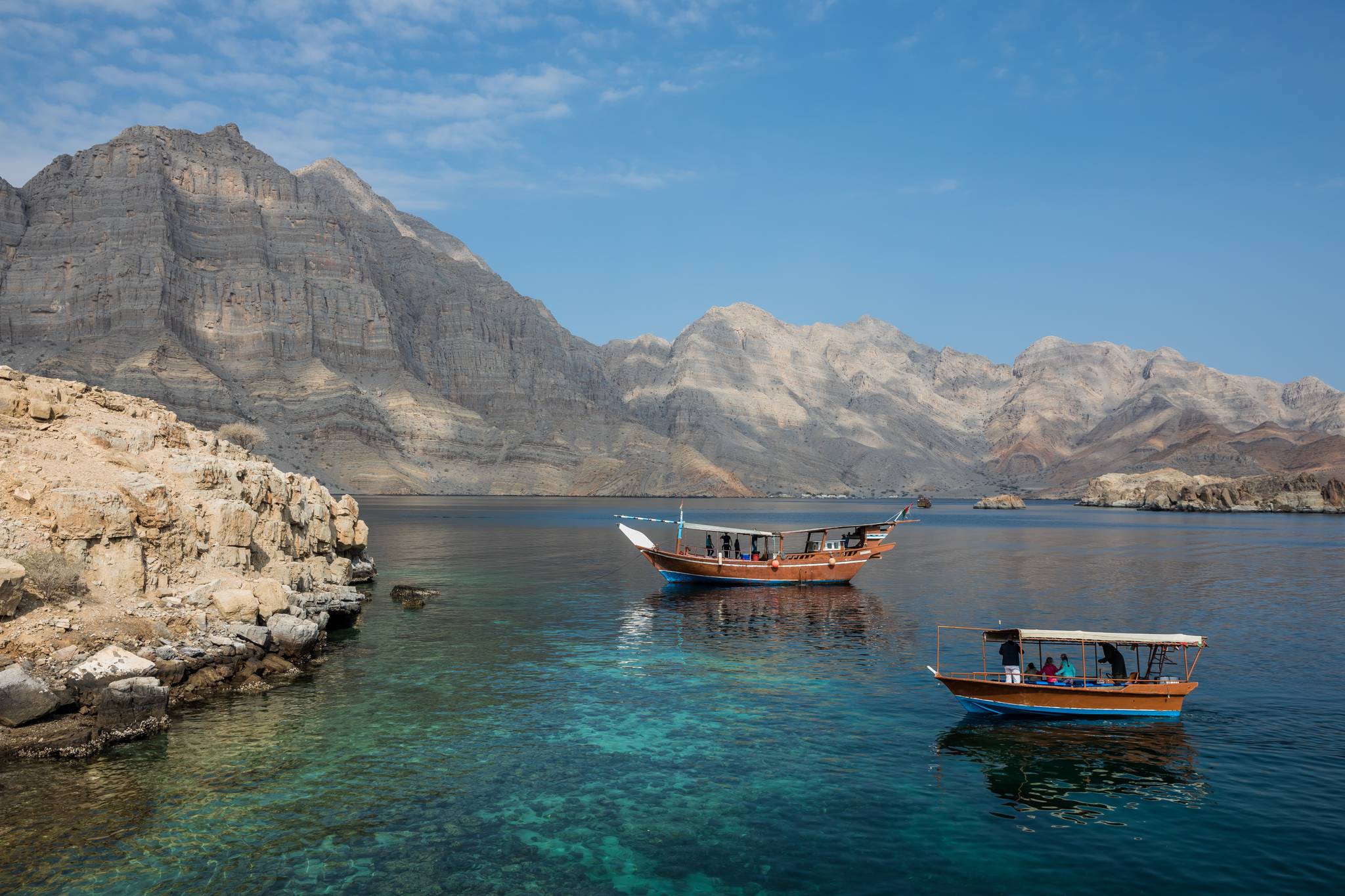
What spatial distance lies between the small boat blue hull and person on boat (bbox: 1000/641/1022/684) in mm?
940

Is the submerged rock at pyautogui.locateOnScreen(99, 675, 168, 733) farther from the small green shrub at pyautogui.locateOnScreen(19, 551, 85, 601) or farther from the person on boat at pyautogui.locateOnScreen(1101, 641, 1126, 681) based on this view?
the person on boat at pyautogui.locateOnScreen(1101, 641, 1126, 681)

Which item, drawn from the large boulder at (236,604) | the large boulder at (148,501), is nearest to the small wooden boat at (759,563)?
the large boulder at (236,604)

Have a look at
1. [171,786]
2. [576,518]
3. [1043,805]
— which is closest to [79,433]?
[171,786]

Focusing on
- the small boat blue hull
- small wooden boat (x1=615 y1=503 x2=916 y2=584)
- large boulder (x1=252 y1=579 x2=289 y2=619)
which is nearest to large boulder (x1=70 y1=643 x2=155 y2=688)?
large boulder (x1=252 y1=579 x2=289 y2=619)

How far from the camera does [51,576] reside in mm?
27547

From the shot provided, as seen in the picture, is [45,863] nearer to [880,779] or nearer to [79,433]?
[880,779]

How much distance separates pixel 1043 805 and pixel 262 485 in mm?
36340

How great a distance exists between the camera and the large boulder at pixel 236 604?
32219 mm

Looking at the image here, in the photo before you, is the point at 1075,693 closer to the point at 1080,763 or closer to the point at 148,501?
the point at 1080,763

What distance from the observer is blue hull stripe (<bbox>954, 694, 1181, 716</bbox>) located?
27656 millimetres

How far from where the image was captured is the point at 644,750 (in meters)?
24.8

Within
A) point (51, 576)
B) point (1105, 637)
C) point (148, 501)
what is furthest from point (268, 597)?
point (1105, 637)

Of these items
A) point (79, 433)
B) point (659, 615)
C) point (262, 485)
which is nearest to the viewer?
point (79, 433)

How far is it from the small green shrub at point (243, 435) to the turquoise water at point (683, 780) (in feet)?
548
